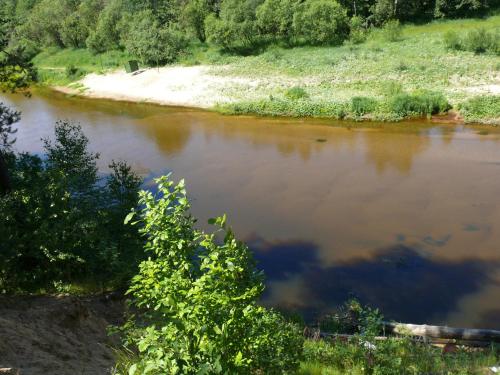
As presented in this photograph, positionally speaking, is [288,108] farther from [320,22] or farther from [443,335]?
[443,335]

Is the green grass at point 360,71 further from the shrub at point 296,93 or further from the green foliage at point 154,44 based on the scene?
the green foliage at point 154,44

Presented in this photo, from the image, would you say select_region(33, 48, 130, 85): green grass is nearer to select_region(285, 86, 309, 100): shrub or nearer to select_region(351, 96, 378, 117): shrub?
select_region(285, 86, 309, 100): shrub

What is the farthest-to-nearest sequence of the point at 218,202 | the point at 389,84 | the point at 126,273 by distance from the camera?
the point at 389,84 → the point at 218,202 → the point at 126,273

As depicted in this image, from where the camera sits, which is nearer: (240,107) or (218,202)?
(218,202)

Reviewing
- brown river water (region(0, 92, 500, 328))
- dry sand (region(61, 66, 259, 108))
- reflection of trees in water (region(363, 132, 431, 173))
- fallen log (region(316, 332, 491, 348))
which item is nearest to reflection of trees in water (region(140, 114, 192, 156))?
brown river water (region(0, 92, 500, 328))

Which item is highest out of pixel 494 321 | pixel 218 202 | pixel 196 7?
pixel 196 7

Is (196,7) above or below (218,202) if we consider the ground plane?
above

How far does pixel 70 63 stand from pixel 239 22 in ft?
75.7

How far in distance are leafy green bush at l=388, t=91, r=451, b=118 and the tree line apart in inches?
760

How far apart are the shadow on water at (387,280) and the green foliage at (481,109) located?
1424cm

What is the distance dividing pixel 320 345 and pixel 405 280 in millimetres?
6639

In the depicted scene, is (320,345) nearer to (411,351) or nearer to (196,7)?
(411,351)

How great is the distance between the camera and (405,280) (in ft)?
44.9

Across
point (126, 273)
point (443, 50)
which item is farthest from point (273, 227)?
point (443, 50)
